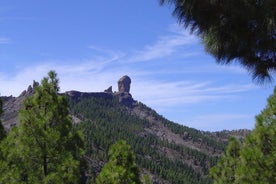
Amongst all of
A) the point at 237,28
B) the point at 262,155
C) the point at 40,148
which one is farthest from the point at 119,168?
the point at 237,28

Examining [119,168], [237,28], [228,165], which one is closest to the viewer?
[237,28]

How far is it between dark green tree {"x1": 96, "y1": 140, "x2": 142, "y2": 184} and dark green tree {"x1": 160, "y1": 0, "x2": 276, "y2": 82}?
15424 millimetres

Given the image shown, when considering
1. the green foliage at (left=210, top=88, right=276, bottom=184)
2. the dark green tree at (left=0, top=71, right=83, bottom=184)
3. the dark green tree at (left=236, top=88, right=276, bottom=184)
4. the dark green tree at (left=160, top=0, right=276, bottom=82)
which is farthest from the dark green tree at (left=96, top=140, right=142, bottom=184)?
the dark green tree at (left=160, top=0, right=276, bottom=82)

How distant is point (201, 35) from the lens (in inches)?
256

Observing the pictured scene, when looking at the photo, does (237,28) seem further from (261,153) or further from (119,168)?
(119,168)

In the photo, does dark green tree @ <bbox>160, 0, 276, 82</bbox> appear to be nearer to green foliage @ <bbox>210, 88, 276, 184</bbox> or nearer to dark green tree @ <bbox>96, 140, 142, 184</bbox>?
green foliage @ <bbox>210, 88, 276, 184</bbox>

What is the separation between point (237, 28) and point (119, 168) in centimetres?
1615

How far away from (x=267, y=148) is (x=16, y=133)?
374 inches

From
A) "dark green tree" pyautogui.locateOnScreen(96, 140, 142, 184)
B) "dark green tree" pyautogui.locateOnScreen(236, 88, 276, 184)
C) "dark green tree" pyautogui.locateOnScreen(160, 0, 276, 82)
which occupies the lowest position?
"dark green tree" pyautogui.locateOnScreen(96, 140, 142, 184)

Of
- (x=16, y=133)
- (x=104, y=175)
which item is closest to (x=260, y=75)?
(x=16, y=133)

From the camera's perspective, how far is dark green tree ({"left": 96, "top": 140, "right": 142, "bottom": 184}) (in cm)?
2108

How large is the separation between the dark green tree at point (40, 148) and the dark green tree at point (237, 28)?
954cm

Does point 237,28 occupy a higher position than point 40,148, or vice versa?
point 237,28

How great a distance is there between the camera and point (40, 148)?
1471 centimetres
